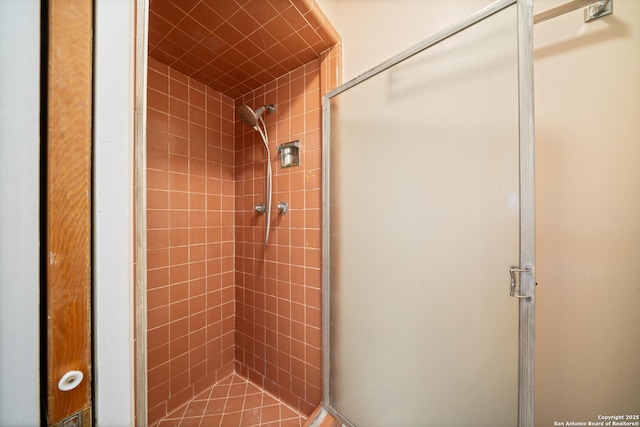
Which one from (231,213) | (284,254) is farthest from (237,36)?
(284,254)

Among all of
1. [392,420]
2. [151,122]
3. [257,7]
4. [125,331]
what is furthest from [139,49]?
[392,420]

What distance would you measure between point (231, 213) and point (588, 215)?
65.9 inches

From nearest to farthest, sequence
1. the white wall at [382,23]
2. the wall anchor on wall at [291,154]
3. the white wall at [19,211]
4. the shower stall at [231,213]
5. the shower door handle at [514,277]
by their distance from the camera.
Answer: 1. the white wall at [19,211]
2. the shower door handle at [514,277]
3. the white wall at [382,23]
4. the shower stall at [231,213]
5. the wall anchor on wall at [291,154]

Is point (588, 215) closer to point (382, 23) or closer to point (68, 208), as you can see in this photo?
point (382, 23)

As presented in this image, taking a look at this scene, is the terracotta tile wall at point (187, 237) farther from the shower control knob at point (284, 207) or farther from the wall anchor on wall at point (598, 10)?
the wall anchor on wall at point (598, 10)

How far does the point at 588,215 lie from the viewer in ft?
2.10

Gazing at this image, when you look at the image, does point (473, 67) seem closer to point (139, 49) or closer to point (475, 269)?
point (475, 269)

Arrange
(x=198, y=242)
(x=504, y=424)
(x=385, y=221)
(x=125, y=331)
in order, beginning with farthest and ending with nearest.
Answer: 1. (x=198, y=242)
2. (x=385, y=221)
3. (x=504, y=424)
4. (x=125, y=331)

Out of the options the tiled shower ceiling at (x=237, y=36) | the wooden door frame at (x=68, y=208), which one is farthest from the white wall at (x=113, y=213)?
the tiled shower ceiling at (x=237, y=36)

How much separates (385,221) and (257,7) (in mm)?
988

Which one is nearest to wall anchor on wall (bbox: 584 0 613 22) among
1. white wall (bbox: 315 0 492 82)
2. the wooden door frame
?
white wall (bbox: 315 0 492 82)

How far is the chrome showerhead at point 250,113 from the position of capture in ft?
3.72

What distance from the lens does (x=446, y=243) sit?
660 mm

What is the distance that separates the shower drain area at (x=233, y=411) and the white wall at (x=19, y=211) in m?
1.20
